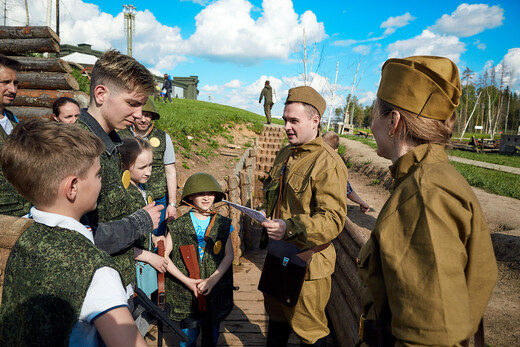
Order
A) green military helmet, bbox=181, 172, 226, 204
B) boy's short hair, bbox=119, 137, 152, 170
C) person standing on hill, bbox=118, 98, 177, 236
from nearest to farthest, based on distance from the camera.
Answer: boy's short hair, bbox=119, 137, 152, 170 < green military helmet, bbox=181, 172, 226, 204 < person standing on hill, bbox=118, 98, 177, 236

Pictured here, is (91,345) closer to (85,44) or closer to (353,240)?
(353,240)

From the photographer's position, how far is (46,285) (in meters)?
1.17

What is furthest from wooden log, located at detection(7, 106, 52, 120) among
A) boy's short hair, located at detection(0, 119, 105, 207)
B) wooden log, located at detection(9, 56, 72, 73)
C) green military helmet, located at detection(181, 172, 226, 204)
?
boy's short hair, located at detection(0, 119, 105, 207)

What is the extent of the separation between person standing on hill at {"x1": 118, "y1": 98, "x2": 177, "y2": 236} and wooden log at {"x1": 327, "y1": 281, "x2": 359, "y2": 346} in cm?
232

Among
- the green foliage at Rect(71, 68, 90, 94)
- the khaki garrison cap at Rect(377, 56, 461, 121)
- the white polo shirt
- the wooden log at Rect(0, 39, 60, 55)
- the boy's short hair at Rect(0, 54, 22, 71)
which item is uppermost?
the wooden log at Rect(0, 39, 60, 55)

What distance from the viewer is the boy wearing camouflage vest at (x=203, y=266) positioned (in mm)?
2918

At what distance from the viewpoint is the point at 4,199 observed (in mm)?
2977

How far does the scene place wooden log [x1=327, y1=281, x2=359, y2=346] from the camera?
3006mm

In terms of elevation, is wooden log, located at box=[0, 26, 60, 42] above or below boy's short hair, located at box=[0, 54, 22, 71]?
above

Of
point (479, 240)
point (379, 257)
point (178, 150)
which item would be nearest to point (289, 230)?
point (379, 257)

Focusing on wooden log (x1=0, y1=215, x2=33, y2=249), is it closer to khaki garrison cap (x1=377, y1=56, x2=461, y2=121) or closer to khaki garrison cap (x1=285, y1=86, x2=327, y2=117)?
khaki garrison cap (x1=285, y1=86, x2=327, y2=117)

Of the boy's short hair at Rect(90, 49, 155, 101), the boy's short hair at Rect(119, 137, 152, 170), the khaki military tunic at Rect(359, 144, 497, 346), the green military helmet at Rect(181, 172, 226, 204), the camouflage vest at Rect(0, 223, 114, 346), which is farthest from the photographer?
the green military helmet at Rect(181, 172, 226, 204)

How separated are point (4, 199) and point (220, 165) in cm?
767

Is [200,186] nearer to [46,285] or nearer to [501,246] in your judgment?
[46,285]
